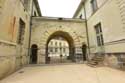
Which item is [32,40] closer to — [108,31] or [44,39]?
[44,39]

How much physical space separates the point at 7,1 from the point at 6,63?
→ 2986 millimetres

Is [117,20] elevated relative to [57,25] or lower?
lower

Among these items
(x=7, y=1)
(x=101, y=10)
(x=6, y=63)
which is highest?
(x=101, y=10)

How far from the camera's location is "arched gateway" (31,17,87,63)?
9.55m

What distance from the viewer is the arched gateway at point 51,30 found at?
31.3 ft

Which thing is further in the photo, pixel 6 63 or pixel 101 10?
pixel 101 10

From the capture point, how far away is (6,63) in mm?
4500

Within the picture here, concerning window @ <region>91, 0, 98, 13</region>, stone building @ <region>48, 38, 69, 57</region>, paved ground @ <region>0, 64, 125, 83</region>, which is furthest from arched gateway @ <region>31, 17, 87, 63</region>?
paved ground @ <region>0, 64, 125, 83</region>

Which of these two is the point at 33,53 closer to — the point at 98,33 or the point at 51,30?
the point at 51,30

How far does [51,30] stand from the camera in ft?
33.2

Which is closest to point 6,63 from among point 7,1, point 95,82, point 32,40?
point 7,1

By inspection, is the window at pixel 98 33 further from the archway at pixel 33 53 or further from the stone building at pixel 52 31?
the archway at pixel 33 53

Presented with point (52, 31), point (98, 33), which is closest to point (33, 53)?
point (52, 31)

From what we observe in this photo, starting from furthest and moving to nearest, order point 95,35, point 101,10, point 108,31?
point 95,35
point 101,10
point 108,31
